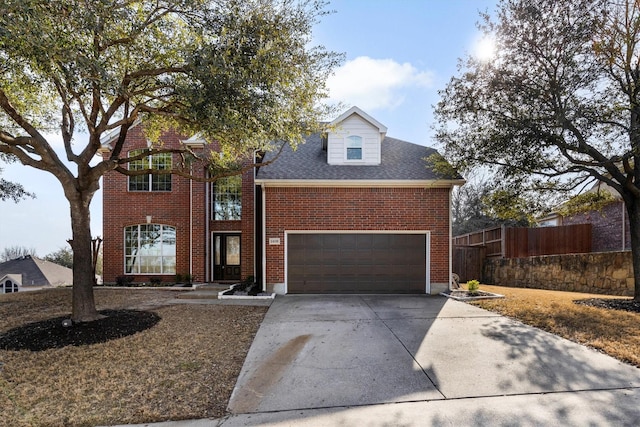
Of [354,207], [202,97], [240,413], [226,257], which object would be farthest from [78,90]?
[226,257]

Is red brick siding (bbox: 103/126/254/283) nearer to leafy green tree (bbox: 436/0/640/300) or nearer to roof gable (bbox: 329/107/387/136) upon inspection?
roof gable (bbox: 329/107/387/136)

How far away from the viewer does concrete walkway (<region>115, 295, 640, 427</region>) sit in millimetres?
3645

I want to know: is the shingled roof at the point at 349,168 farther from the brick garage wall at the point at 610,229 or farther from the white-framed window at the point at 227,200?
the brick garage wall at the point at 610,229

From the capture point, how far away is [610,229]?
1430 cm

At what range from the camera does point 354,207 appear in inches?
430

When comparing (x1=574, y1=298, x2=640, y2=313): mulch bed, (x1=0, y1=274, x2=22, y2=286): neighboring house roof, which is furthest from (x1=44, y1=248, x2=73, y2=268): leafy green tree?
(x1=574, y1=298, x2=640, y2=313): mulch bed

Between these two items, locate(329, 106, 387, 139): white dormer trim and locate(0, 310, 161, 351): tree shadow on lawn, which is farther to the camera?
locate(329, 106, 387, 139): white dormer trim

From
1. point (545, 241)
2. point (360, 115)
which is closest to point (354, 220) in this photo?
point (360, 115)

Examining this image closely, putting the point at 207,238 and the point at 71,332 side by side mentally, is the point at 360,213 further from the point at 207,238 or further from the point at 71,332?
the point at 71,332

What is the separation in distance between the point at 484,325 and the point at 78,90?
9.01 m

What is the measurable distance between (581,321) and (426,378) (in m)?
4.59

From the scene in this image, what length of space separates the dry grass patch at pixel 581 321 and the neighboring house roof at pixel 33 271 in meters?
31.8

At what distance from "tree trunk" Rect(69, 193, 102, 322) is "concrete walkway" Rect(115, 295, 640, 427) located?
3710 millimetres

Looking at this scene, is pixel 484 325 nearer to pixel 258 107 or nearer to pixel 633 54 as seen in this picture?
pixel 258 107
